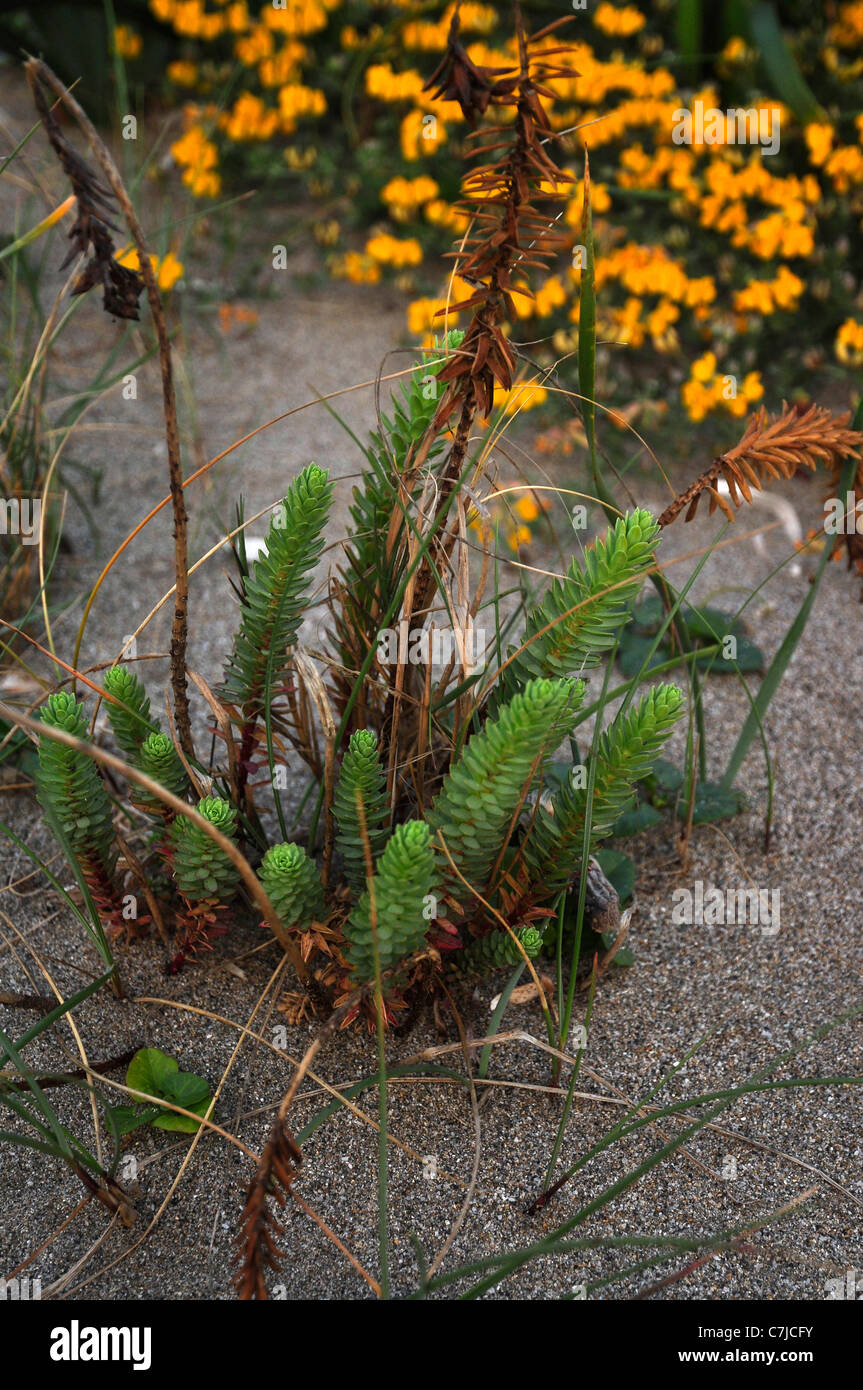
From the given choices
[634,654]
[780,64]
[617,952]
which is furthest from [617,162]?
[617,952]

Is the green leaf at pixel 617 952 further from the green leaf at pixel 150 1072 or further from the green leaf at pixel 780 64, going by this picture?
the green leaf at pixel 780 64

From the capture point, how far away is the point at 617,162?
365 centimetres

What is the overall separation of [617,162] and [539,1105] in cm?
324

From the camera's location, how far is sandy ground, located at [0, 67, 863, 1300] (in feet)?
4.21

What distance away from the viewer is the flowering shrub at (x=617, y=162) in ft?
9.84

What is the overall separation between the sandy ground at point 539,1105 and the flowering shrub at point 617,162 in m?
1.31

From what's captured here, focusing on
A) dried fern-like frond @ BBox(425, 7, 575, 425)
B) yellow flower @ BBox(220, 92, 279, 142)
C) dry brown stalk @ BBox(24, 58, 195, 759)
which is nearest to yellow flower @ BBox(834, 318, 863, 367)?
dried fern-like frond @ BBox(425, 7, 575, 425)

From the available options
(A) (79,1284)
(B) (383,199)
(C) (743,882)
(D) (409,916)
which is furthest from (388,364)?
(A) (79,1284)

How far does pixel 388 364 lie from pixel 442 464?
1891 mm

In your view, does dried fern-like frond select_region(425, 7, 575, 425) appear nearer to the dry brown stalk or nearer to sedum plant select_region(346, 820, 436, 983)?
the dry brown stalk

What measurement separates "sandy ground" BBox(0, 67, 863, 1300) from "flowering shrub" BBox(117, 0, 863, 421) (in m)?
1.31

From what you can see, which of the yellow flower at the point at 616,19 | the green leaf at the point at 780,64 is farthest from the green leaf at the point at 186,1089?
the yellow flower at the point at 616,19

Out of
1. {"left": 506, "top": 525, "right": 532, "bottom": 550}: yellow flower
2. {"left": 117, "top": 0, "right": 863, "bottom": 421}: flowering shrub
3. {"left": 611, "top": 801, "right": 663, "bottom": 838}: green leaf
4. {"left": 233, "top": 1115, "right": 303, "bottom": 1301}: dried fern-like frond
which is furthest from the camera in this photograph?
{"left": 117, "top": 0, "right": 863, "bottom": 421}: flowering shrub

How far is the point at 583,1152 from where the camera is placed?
55.1 inches
